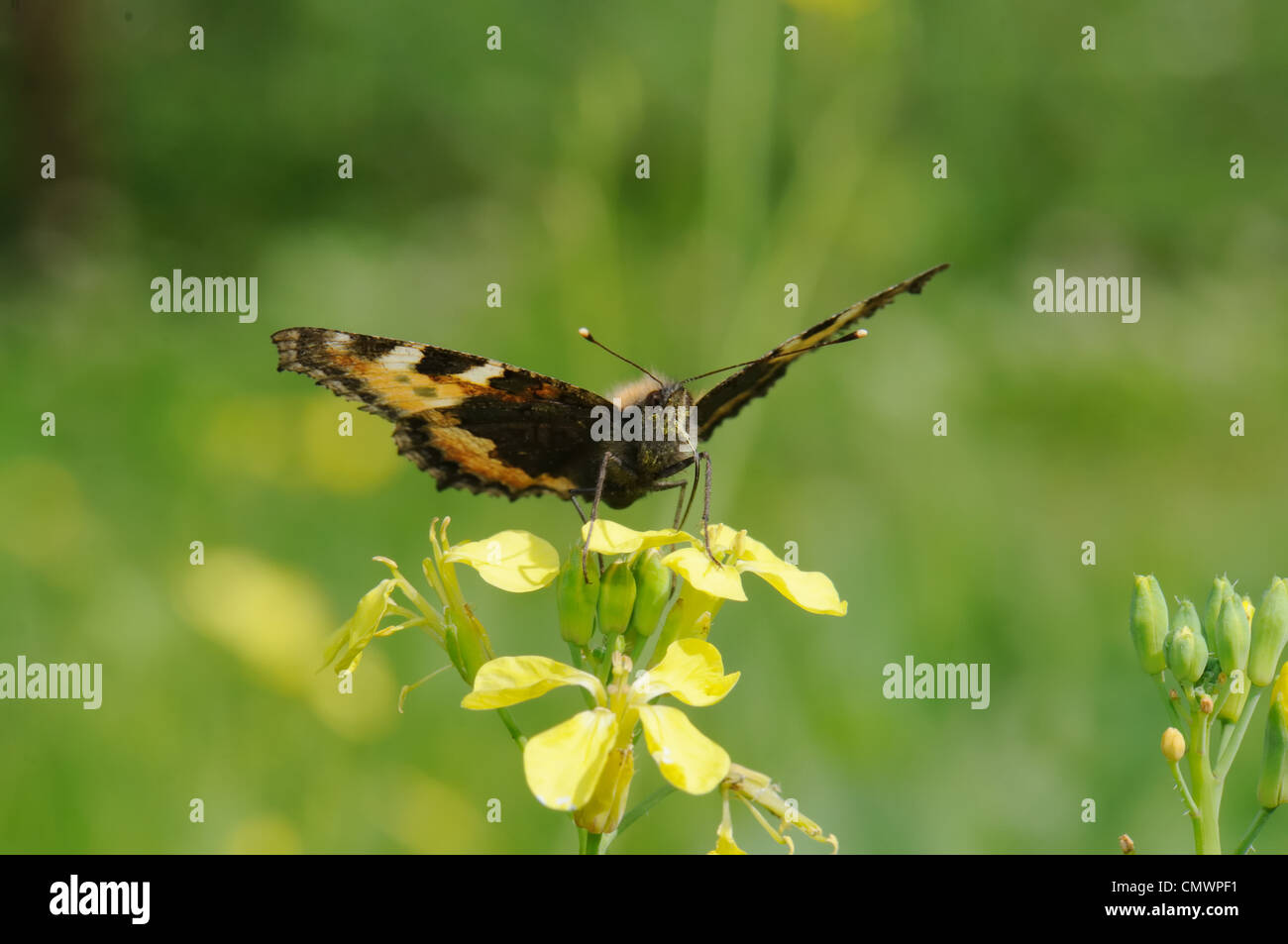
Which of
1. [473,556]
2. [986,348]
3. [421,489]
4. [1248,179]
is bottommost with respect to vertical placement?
[473,556]

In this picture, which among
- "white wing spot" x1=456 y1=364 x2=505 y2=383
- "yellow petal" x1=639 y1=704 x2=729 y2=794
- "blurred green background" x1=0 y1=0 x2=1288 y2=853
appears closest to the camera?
"yellow petal" x1=639 y1=704 x2=729 y2=794

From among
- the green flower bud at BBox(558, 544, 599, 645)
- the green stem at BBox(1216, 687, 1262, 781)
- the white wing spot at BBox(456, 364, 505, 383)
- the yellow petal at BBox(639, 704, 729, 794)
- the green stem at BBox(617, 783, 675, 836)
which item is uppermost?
the white wing spot at BBox(456, 364, 505, 383)

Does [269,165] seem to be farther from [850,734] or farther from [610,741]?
[610,741]

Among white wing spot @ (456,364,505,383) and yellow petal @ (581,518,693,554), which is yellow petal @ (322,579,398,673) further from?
white wing spot @ (456,364,505,383)

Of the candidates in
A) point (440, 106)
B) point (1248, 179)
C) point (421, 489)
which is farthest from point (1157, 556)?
point (440, 106)

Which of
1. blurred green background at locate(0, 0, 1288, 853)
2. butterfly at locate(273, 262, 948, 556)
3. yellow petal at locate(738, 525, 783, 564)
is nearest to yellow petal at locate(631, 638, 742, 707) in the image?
yellow petal at locate(738, 525, 783, 564)

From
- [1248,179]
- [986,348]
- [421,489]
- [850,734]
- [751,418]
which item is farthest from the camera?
[1248,179]
